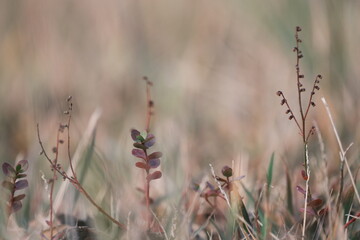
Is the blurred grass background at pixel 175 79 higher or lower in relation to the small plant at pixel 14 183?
higher

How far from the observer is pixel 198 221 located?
1.20 metres

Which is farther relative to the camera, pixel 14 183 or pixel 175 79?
pixel 175 79

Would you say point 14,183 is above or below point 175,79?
below

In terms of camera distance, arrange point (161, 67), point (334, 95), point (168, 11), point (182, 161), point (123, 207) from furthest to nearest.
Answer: point (168, 11) → point (161, 67) → point (334, 95) → point (182, 161) → point (123, 207)

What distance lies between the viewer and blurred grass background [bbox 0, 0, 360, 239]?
5.23 ft

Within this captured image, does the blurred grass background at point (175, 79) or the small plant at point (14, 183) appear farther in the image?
the blurred grass background at point (175, 79)

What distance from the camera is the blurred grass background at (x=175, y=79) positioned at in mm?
1593

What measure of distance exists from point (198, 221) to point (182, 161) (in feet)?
1.18

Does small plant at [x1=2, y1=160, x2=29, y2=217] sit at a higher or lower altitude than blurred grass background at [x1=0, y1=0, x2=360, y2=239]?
lower

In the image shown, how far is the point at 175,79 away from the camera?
8.34 ft

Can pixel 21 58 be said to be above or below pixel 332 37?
above

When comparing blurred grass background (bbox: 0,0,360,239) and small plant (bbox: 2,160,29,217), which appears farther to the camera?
blurred grass background (bbox: 0,0,360,239)

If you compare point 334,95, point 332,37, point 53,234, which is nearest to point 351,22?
point 332,37

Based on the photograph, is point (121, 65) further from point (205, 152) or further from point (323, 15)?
point (323, 15)
